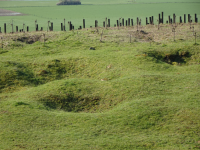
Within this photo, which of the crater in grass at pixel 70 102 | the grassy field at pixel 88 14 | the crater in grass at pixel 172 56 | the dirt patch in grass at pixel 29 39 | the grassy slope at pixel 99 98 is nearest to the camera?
the grassy slope at pixel 99 98

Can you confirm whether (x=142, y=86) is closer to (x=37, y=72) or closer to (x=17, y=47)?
(x=37, y=72)

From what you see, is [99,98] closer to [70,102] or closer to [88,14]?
[70,102]

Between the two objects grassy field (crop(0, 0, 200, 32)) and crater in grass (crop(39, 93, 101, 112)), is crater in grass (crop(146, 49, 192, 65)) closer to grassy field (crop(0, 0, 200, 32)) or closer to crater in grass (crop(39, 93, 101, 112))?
crater in grass (crop(39, 93, 101, 112))

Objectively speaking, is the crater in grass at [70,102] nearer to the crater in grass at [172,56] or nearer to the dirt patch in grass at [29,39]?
the crater in grass at [172,56]

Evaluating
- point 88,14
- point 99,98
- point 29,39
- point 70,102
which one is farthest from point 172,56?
point 88,14

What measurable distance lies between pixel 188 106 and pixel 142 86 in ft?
7.67

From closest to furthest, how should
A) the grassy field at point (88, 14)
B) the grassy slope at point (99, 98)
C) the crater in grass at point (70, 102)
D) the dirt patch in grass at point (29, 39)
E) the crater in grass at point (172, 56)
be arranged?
the grassy slope at point (99, 98) → the crater in grass at point (70, 102) → the crater in grass at point (172, 56) → the dirt patch in grass at point (29, 39) → the grassy field at point (88, 14)

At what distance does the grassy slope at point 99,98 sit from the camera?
29.0 ft

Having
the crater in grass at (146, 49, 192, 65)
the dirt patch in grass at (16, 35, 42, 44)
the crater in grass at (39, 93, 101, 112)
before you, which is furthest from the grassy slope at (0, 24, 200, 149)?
the dirt patch in grass at (16, 35, 42, 44)

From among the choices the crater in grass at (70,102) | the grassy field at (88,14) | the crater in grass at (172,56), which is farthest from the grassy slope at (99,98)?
the grassy field at (88,14)

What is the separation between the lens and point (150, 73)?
45.7ft

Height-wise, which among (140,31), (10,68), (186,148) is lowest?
(186,148)

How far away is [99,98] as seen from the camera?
39.4ft

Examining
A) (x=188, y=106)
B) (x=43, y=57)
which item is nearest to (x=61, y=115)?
(x=188, y=106)
